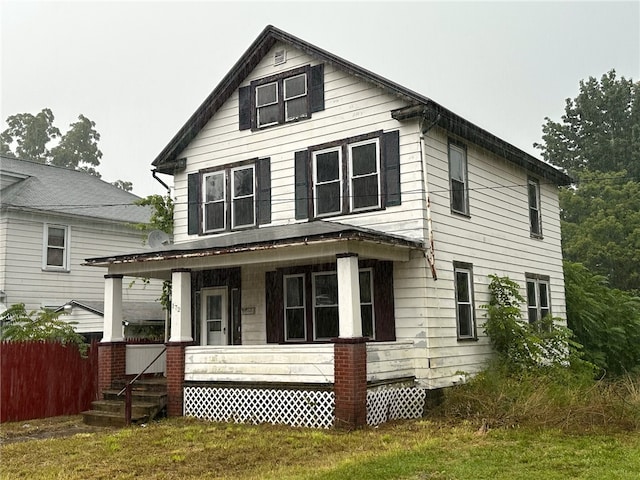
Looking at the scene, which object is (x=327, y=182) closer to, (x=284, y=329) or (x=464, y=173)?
(x=464, y=173)

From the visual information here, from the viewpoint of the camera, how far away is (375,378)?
41.9ft

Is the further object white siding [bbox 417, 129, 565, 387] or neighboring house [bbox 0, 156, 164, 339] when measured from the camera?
neighboring house [bbox 0, 156, 164, 339]

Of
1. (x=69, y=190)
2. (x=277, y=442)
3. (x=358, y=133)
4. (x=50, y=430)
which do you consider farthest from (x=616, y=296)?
(x=69, y=190)

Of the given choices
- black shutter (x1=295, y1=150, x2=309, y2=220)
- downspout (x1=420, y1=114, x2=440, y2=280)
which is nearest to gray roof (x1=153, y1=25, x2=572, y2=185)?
downspout (x1=420, y1=114, x2=440, y2=280)

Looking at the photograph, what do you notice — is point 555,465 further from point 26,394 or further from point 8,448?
point 26,394

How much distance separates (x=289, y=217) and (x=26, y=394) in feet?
22.9

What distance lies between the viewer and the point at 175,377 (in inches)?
568

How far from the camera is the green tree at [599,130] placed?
4522 centimetres

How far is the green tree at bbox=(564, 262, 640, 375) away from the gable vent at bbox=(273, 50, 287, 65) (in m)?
10.8

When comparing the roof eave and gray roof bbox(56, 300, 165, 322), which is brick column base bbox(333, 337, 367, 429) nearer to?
the roof eave

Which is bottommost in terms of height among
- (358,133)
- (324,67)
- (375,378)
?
(375,378)

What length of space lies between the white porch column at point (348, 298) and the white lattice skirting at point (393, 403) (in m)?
1.19

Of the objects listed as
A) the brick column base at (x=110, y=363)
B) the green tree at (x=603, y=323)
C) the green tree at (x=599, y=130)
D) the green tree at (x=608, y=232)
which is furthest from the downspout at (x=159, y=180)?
the green tree at (x=599, y=130)

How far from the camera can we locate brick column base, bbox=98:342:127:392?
15.8 metres
